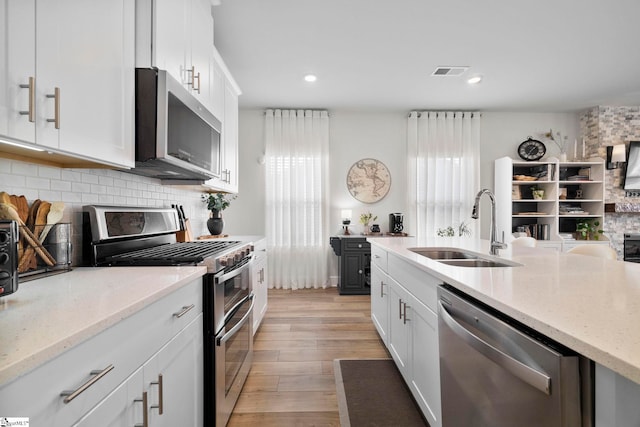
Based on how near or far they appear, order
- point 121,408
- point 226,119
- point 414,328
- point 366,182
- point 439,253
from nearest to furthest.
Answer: point 121,408 < point 414,328 < point 439,253 < point 226,119 < point 366,182

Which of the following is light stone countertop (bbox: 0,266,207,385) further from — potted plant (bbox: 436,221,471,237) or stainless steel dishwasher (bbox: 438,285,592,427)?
potted plant (bbox: 436,221,471,237)

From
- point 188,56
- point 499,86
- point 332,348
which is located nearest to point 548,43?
point 499,86

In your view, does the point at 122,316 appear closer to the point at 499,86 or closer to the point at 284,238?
the point at 284,238

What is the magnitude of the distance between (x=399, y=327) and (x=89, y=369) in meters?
1.75

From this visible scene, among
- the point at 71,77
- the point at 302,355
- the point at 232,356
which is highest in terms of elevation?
the point at 71,77

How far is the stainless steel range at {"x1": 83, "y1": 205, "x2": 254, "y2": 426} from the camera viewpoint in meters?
1.46

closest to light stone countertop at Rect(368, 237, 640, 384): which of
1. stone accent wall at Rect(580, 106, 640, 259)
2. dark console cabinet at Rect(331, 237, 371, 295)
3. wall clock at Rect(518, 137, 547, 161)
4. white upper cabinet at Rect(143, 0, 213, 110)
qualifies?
white upper cabinet at Rect(143, 0, 213, 110)

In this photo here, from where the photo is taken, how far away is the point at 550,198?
4609mm

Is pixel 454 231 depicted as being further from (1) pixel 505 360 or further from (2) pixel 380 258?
(1) pixel 505 360

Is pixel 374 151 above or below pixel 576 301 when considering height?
above

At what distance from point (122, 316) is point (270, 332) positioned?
2313 mm

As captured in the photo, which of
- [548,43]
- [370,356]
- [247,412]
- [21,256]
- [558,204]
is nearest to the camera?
[21,256]

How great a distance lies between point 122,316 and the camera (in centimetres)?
81

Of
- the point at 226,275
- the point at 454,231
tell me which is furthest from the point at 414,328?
the point at 454,231
